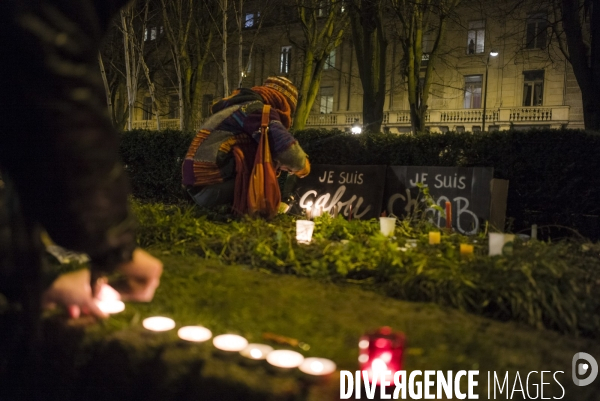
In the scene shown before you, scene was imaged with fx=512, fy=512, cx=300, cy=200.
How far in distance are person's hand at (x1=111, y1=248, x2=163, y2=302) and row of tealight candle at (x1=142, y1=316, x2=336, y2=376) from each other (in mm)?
184

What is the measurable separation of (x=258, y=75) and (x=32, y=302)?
3661 cm

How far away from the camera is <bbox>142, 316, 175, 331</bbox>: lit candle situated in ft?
7.54

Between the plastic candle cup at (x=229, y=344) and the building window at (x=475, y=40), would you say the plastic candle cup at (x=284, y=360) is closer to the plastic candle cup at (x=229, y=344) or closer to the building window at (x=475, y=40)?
the plastic candle cup at (x=229, y=344)

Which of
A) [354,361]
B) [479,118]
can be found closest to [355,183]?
[354,361]

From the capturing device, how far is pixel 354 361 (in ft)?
6.82

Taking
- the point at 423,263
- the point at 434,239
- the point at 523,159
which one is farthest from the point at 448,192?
the point at 423,263

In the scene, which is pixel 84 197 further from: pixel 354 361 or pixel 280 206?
pixel 280 206

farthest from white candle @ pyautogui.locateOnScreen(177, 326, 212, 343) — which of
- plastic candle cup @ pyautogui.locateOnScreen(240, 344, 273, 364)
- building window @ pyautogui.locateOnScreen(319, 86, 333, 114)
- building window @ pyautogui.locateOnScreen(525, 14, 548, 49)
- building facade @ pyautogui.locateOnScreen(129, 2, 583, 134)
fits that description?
building window @ pyautogui.locateOnScreen(319, 86, 333, 114)

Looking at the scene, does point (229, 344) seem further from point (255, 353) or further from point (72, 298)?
point (72, 298)

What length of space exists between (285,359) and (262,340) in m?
0.33

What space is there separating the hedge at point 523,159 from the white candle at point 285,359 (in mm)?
3950

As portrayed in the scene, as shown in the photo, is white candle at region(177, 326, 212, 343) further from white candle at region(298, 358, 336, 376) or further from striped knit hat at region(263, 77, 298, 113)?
striped knit hat at region(263, 77, 298, 113)

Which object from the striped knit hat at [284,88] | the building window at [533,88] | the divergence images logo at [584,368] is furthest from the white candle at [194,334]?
the building window at [533,88]

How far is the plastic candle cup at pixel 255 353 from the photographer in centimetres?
195
